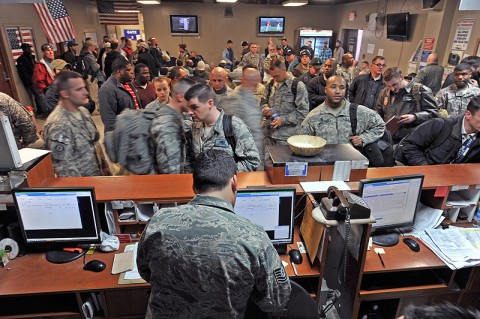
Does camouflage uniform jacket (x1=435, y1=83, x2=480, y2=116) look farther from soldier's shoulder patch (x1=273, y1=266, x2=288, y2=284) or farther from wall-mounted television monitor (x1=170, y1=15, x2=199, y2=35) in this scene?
wall-mounted television monitor (x1=170, y1=15, x2=199, y2=35)

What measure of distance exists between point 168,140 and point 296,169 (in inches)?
37.1

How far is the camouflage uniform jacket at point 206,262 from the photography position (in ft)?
4.06

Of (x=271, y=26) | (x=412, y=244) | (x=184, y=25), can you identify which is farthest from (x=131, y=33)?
(x=412, y=244)

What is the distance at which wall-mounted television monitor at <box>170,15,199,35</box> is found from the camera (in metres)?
12.5

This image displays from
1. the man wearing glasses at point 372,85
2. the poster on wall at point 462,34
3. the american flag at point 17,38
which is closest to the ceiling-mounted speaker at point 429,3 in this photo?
the poster on wall at point 462,34

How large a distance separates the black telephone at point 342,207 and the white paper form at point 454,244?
0.89m

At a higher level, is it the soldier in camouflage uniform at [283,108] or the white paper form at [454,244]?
the soldier in camouflage uniform at [283,108]

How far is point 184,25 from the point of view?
1259cm

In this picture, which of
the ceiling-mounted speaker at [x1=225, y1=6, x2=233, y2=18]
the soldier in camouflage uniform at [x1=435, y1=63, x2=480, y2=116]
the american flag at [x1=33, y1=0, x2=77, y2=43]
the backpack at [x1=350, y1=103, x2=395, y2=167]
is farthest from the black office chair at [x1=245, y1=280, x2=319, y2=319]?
the ceiling-mounted speaker at [x1=225, y1=6, x2=233, y2=18]

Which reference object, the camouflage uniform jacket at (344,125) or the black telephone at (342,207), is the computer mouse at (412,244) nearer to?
the black telephone at (342,207)

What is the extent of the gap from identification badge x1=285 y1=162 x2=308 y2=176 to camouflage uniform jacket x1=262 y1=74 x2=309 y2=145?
6.14 ft

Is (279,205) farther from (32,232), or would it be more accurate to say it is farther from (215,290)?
(32,232)

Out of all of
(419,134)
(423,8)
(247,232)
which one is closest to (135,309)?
(247,232)

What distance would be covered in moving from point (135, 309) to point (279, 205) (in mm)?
1113
